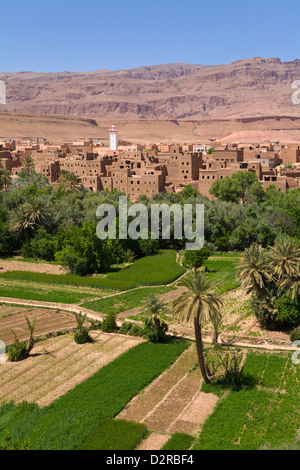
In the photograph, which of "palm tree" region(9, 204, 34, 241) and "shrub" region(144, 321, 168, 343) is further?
"palm tree" region(9, 204, 34, 241)

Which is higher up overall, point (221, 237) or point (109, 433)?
point (221, 237)

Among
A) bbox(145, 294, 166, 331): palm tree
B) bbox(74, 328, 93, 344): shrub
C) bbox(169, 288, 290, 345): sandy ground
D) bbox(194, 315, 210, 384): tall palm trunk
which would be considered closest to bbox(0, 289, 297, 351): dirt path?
bbox(169, 288, 290, 345): sandy ground

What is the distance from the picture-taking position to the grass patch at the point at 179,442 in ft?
61.9

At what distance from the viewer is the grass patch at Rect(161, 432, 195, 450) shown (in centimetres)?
1887

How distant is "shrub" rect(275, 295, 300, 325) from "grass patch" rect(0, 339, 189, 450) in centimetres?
723

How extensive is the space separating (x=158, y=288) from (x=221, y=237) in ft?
48.4

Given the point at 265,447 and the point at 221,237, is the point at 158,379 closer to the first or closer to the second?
the point at 265,447

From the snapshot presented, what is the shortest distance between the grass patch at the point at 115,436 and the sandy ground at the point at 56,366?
3642 millimetres

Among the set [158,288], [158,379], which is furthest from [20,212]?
[158,379]

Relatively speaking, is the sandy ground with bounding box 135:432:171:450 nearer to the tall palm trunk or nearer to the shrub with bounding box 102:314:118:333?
the tall palm trunk

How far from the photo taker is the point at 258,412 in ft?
70.3

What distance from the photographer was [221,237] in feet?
174

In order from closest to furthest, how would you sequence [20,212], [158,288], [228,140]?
[158,288] → [20,212] → [228,140]

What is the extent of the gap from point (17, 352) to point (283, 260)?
16808 millimetres
